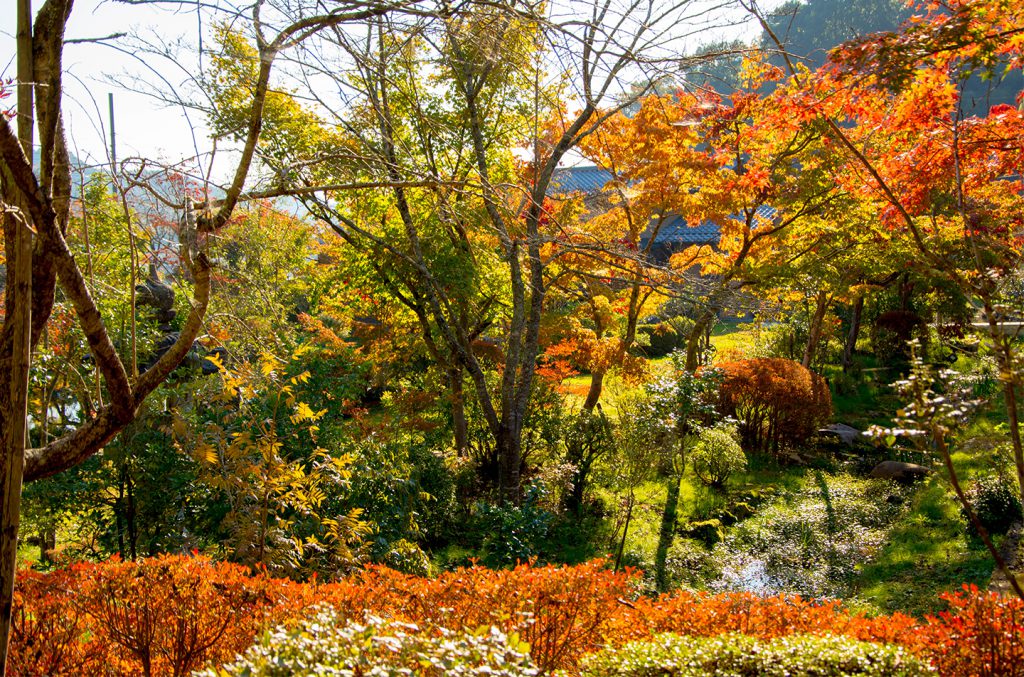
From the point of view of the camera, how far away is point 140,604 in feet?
9.68

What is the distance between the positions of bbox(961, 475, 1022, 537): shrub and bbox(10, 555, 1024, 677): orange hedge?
4.30 meters

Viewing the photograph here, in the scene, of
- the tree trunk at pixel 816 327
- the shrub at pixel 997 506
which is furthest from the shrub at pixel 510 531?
the tree trunk at pixel 816 327

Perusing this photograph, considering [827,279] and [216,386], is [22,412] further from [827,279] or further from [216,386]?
[827,279]

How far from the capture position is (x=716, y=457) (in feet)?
27.5

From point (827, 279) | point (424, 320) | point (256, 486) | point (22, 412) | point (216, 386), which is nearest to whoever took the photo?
point (22, 412)

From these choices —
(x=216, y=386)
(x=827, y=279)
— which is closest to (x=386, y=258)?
(x=216, y=386)

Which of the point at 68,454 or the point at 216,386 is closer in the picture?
the point at 68,454

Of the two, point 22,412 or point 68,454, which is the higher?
point 22,412

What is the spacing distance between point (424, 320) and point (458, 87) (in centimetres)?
232

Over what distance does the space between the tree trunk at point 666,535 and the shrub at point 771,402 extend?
5.69 ft

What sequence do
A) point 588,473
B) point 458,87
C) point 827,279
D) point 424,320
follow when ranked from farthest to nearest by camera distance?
point 827,279
point 588,473
point 424,320
point 458,87

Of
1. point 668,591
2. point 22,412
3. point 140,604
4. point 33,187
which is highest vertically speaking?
point 33,187

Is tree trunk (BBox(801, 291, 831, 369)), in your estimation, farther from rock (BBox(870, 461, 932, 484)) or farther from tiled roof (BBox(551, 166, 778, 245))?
tiled roof (BBox(551, 166, 778, 245))

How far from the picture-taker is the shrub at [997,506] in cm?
675
